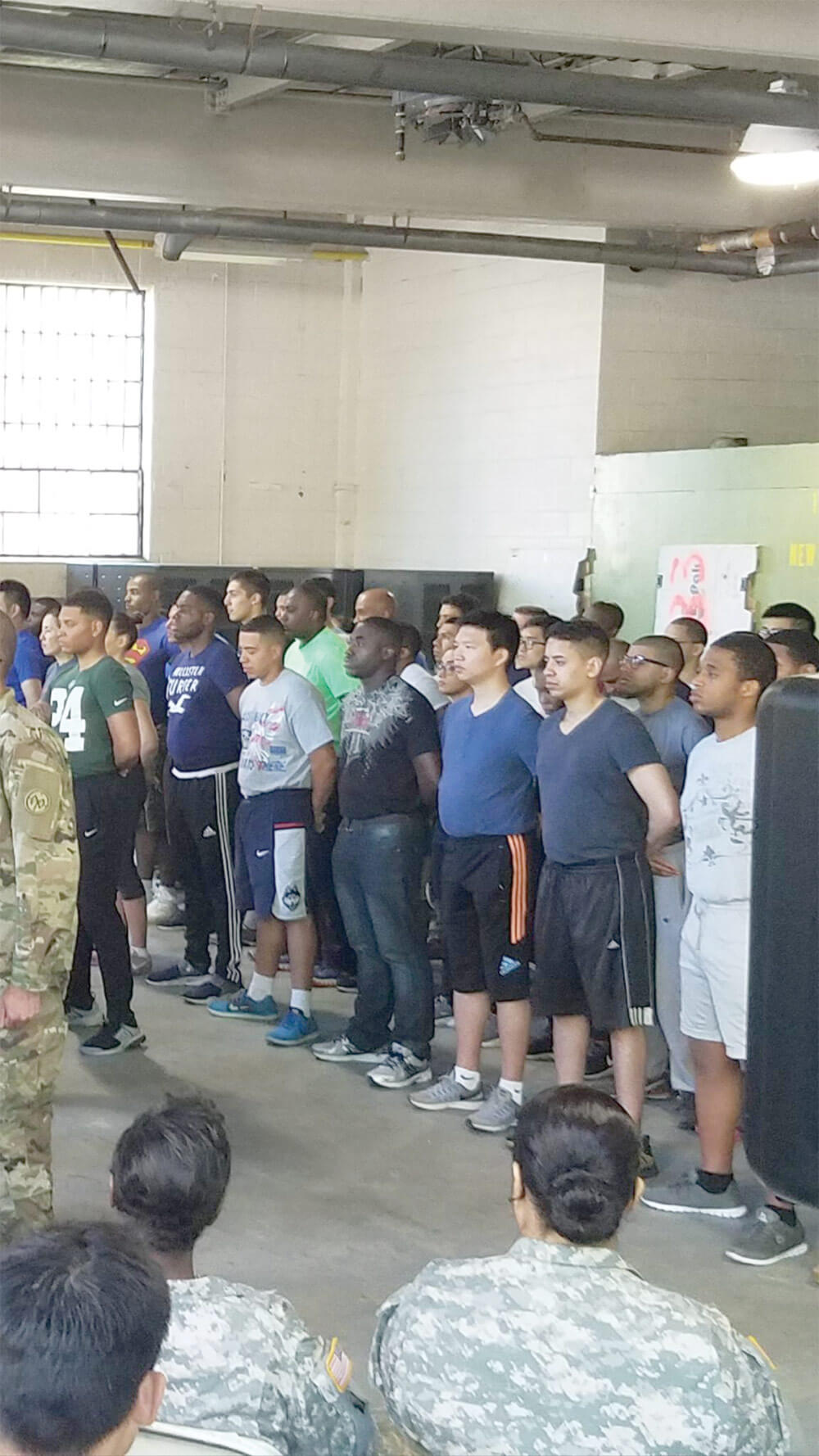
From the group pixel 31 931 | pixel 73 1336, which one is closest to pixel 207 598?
pixel 31 931

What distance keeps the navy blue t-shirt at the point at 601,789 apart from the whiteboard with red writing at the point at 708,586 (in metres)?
3.67

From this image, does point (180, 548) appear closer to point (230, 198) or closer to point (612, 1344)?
point (230, 198)

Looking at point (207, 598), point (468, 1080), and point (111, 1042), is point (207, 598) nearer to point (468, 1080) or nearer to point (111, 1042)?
point (111, 1042)

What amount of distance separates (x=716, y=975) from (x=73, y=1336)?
293 cm

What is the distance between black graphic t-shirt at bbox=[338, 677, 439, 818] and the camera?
208 inches

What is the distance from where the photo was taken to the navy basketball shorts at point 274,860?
18.7 ft

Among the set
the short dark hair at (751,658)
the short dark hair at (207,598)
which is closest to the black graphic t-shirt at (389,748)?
the short dark hair at (207,598)

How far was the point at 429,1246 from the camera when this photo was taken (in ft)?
13.3

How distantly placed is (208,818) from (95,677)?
1.02 m

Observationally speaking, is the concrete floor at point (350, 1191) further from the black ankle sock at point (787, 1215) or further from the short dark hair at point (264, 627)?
the short dark hair at point (264, 627)

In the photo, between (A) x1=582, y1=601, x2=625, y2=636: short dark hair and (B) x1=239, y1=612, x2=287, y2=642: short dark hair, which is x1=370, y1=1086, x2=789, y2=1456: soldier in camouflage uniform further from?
(A) x1=582, y1=601, x2=625, y2=636: short dark hair

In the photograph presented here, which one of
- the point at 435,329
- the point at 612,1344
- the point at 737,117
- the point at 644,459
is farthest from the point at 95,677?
the point at 435,329

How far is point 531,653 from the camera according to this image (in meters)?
6.30

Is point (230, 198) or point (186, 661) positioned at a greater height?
point (230, 198)
